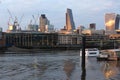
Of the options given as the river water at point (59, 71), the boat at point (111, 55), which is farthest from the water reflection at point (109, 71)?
the boat at point (111, 55)

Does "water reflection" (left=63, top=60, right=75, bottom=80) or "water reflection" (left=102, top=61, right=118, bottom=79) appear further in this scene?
"water reflection" (left=63, top=60, right=75, bottom=80)

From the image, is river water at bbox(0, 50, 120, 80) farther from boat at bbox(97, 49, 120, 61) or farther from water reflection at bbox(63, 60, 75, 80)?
boat at bbox(97, 49, 120, 61)

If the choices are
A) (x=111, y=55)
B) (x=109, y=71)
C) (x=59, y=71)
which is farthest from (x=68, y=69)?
(x=111, y=55)

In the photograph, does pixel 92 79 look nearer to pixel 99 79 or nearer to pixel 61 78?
pixel 99 79

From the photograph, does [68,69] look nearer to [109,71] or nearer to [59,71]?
[59,71]

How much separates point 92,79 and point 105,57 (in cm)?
3723

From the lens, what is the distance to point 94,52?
322 ft

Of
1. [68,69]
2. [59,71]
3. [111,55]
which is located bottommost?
[68,69]

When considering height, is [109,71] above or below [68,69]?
above

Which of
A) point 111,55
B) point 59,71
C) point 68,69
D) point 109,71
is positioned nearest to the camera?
point 109,71

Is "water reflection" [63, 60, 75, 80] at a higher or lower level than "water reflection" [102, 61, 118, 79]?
lower

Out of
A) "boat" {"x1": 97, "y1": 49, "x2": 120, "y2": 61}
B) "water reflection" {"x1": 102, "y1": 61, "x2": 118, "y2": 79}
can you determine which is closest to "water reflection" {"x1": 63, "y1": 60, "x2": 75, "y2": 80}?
"water reflection" {"x1": 102, "y1": 61, "x2": 118, "y2": 79}

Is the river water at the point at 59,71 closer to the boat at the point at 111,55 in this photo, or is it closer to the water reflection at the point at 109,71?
the water reflection at the point at 109,71

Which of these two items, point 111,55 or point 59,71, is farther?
point 111,55
